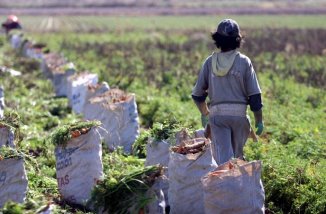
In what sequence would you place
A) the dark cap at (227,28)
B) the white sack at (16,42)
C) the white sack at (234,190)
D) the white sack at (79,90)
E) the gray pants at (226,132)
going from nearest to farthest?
1. the white sack at (234,190)
2. the dark cap at (227,28)
3. the gray pants at (226,132)
4. the white sack at (79,90)
5. the white sack at (16,42)

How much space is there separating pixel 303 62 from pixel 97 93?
31.4 feet

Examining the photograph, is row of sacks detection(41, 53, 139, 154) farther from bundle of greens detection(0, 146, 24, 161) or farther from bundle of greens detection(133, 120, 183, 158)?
bundle of greens detection(0, 146, 24, 161)

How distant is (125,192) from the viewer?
17.7 feet

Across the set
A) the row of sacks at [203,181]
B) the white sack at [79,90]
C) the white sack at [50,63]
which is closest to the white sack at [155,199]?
the row of sacks at [203,181]

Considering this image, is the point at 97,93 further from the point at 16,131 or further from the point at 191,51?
the point at 191,51

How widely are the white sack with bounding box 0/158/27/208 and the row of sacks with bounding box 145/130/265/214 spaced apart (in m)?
1.28

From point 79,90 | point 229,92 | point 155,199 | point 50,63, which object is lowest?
point 50,63

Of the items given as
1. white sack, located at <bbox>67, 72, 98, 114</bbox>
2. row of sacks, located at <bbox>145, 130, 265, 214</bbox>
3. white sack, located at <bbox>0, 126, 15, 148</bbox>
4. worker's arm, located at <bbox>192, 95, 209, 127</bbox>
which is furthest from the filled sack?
white sack, located at <bbox>67, 72, 98, 114</bbox>

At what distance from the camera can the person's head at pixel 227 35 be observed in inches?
251

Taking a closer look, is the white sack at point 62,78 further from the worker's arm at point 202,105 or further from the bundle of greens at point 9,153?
the bundle of greens at point 9,153

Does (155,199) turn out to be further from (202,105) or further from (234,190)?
(202,105)

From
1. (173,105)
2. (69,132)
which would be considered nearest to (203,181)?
(69,132)

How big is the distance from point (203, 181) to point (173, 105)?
603 centimetres

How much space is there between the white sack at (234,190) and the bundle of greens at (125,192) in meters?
0.47
